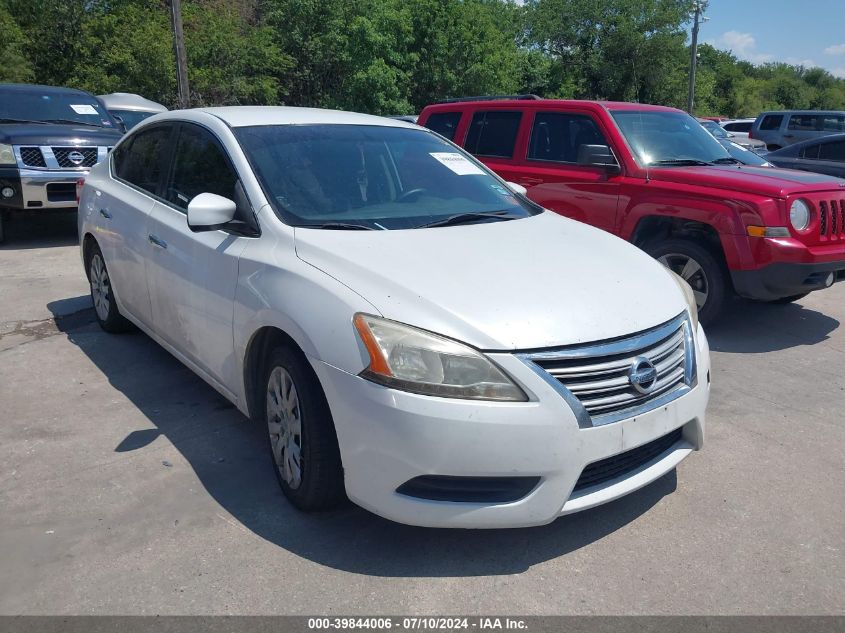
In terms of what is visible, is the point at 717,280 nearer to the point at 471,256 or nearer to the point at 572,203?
the point at 572,203

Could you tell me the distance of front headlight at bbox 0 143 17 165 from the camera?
905 cm

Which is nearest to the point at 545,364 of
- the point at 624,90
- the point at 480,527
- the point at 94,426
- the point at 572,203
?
the point at 480,527

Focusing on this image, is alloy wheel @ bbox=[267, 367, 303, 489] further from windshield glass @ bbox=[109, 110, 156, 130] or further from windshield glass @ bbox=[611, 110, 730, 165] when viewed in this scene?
windshield glass @ bbox=[109, 110, 156, 130]

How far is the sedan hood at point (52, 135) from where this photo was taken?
361 inches

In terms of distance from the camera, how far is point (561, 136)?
7129mm

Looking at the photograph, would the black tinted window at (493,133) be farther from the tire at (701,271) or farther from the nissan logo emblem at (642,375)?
the nissan logo emblem at (642,375)

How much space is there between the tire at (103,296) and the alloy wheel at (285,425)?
2.59 m

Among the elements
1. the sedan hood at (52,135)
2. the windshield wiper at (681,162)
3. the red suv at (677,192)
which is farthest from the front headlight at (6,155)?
the windshield wiper at (681,162)

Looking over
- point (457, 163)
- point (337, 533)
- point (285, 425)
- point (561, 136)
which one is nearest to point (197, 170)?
point (457, 163)

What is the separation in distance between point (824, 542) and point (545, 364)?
1.48 m

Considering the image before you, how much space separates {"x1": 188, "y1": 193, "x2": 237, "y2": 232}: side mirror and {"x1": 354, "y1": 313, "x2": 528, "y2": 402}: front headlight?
1.18 m

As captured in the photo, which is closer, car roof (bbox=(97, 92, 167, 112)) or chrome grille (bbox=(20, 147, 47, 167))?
chrome grille (bbox=(20, 147, 47, 167))

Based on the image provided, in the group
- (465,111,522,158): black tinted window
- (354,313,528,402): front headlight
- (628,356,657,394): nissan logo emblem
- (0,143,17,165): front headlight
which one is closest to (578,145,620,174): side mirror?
(465,111,522,158): black tinted window

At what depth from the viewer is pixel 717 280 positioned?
605 cm
